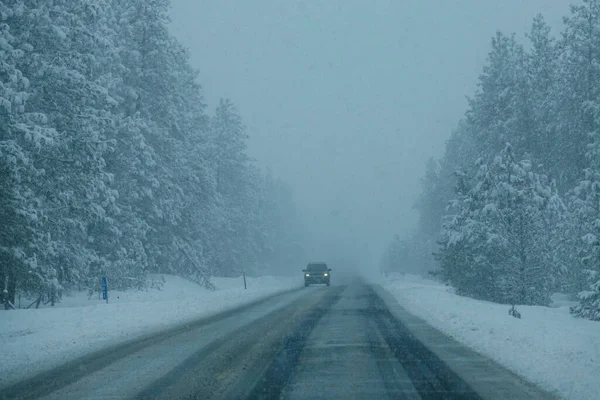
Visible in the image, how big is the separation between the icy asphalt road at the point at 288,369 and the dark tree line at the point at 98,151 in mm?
6868

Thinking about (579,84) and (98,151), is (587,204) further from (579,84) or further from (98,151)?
(98,151)

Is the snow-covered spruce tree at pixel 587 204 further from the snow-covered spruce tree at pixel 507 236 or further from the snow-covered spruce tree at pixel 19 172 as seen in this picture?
the snow-covered spruce tree at pixel 19 172

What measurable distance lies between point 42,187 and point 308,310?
31.0 feet

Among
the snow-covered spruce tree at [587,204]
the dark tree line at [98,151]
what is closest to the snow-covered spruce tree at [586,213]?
the snow-covered spruce tree at [587,204]

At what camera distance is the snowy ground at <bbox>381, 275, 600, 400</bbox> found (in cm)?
848

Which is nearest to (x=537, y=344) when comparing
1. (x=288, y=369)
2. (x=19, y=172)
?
(x=288, y=369)

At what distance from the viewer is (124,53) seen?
3086 cm

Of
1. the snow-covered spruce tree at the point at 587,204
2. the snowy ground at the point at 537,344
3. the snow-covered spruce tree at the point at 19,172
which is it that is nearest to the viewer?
the snowy ground at the point at 537,344

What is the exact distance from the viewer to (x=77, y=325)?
15922 millimetres

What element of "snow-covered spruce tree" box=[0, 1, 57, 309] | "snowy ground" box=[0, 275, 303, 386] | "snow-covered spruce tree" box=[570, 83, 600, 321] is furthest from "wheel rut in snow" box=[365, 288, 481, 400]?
"snow-covered spruce tree" box=[570, 83, 600, 321]

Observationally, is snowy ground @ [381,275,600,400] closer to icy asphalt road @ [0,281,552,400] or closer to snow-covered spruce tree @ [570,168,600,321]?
icy asphalt road @ [0,281,552,400]

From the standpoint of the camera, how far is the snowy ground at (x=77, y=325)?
37.9ft

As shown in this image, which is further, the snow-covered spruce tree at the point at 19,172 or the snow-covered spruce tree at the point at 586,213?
the snow-covered spruce tree at the point at 586,213

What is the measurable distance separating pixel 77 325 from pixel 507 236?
15630 millimetres
